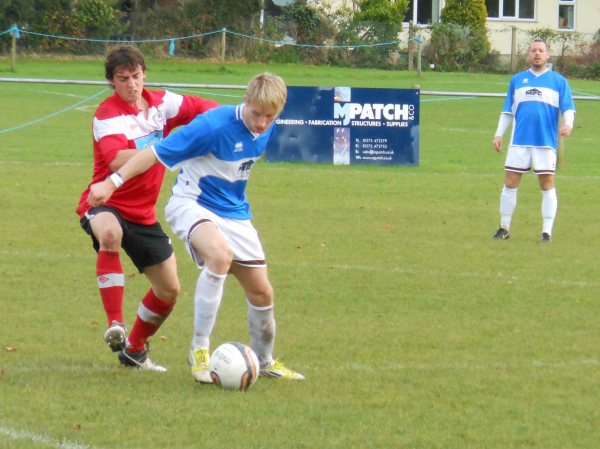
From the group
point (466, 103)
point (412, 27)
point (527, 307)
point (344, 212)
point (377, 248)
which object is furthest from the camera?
point (412, 27)

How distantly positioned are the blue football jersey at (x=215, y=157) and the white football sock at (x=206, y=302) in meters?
0.37

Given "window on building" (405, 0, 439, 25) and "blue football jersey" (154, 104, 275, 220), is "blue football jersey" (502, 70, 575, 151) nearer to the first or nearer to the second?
"blue football jersey" (154, 104, 275, 220)

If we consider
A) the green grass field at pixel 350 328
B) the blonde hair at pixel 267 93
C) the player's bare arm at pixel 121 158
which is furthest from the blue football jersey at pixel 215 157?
the green grass field at pixel 350 328

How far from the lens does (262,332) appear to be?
6859 mm

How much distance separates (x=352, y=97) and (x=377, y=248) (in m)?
7.75

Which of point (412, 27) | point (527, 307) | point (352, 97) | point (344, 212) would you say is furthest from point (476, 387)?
point (412, 27)

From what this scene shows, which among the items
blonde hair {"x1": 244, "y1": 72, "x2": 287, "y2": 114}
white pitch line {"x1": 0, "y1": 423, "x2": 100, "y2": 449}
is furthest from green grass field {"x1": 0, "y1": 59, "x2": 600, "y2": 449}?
blonde hair {"x1": 244, "y1": 72, "x2": 287, "y2": 114}

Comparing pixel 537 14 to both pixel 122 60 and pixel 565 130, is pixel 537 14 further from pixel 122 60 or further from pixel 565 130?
pixel 122 60

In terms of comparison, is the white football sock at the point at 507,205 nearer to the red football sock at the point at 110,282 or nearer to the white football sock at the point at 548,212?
the white football sock at the point at 548,212

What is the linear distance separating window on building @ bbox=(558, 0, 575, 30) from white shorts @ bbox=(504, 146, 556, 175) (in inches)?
1519

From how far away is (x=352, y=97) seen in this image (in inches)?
758

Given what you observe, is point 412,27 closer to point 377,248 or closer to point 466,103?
point 466,103

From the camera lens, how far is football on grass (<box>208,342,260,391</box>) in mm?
6461

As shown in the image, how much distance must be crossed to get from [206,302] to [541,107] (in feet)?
22.8
